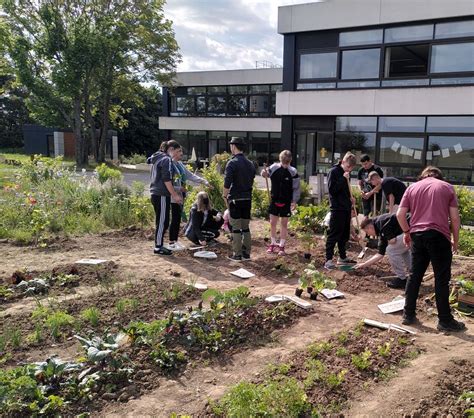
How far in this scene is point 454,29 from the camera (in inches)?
646

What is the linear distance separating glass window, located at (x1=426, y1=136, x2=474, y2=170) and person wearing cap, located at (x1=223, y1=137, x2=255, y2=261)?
12.5 m

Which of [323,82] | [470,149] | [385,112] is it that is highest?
[323,82]

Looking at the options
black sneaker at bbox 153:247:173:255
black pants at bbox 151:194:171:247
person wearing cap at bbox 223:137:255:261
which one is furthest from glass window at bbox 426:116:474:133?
black sneaker at bbox 153:247:173:255

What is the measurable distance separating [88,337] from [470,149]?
1636 centimetres

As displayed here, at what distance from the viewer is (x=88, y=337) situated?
3.66 meters

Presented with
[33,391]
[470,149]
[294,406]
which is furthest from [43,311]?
[470,149]

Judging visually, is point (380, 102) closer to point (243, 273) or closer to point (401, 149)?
point (401, 149)

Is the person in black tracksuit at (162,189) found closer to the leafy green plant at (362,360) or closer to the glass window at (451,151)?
the leafy green plant at (362,360)

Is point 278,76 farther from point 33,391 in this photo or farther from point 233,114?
point 33,391

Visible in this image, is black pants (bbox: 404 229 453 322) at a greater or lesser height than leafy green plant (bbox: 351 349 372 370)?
greater

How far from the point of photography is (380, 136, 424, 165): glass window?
57.1 feet

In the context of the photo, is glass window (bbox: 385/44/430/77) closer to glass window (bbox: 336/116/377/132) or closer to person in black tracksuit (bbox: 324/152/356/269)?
glass window (bbox: 336/116/377/132)

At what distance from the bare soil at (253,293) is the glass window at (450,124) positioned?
11312 millimetres

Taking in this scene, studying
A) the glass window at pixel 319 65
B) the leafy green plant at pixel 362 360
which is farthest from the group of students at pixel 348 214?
the glass window at pixel 319 65
